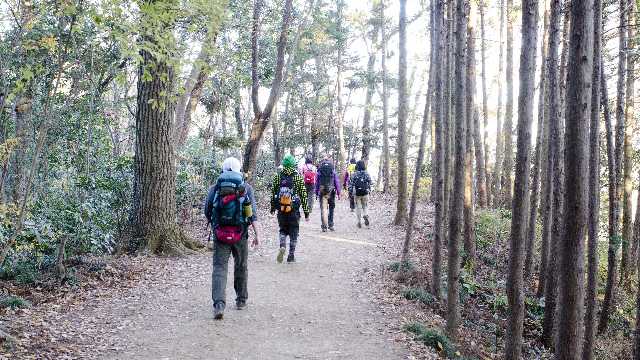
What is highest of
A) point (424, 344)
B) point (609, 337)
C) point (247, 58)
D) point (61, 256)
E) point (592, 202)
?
point (247, 58)

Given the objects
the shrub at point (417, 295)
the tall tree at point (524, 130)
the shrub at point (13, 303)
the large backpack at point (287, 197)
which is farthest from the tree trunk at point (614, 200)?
the shrub at point (13, 303)

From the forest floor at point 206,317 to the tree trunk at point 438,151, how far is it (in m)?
1.08

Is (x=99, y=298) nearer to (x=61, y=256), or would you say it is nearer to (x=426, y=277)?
(x=61, y=256)

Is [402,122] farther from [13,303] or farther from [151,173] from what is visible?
[13,303]

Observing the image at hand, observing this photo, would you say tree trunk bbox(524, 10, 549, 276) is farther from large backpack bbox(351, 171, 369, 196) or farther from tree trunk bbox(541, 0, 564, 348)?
large backpack bbox(351, 171, 369, 196)

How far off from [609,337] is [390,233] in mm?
6516

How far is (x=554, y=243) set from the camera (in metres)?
11.4

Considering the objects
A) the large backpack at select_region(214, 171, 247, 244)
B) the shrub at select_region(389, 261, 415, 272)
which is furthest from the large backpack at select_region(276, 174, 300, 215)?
the large backpack at select_region(214, 171, 247, 244)

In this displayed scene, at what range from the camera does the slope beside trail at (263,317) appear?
6.43 meters

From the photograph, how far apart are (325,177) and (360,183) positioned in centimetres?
146

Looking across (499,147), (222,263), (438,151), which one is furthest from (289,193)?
(499,147)

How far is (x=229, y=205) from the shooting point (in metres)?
7.20

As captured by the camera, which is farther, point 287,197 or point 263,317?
point 287,197

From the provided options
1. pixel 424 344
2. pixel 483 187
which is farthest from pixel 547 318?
pixel 483 187
